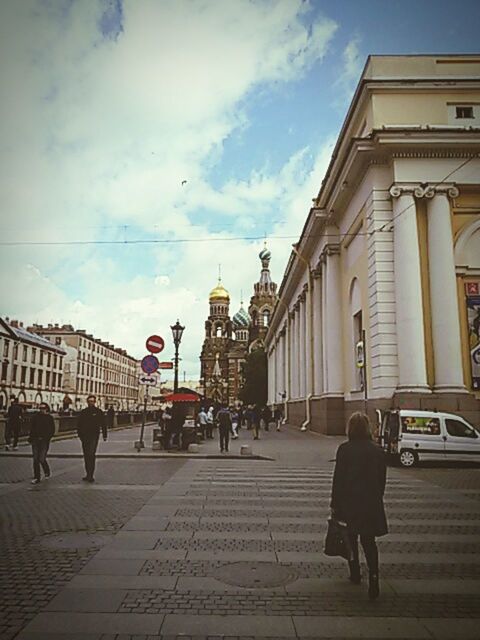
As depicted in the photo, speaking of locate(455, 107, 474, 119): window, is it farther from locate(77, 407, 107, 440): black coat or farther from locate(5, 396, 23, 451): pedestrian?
locate(5, 396, 23, 451): pedestrian

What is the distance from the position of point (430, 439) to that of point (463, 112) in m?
17.2

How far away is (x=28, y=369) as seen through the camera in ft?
239

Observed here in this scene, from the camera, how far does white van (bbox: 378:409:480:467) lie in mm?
16062

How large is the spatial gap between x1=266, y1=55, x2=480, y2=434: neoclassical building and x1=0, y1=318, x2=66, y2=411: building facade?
4390cm

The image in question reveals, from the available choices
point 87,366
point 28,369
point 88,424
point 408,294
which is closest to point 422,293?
point 408,294

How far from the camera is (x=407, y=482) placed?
43.0ft

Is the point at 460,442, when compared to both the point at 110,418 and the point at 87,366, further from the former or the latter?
the point at 87,366

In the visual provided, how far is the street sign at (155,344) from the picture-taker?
2008 centimetres

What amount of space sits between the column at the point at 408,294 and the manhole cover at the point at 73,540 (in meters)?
16.3

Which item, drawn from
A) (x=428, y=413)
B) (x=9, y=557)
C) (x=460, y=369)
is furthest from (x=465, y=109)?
(x=9, y=557)

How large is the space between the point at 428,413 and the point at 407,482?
3.85 metres

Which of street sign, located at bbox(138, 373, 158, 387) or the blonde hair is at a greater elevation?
street sign, located at bbox(138, 373, 158, 387)

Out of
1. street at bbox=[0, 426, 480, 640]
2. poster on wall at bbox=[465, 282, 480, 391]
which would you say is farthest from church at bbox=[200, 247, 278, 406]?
street at bbox=[0, 426, 480, 640]

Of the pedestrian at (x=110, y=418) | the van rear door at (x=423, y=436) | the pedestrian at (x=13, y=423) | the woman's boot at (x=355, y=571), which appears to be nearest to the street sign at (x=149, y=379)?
the pedestrian at (x=13, y=423)
